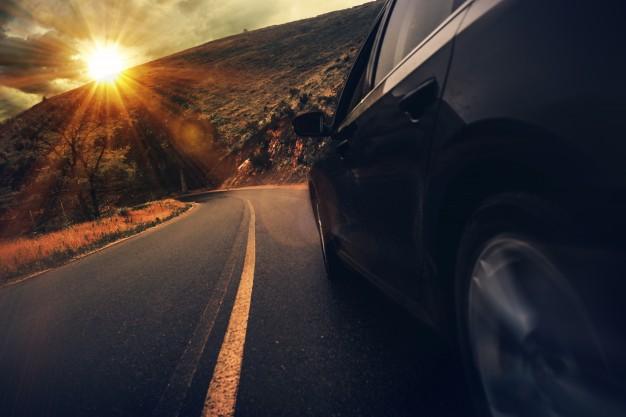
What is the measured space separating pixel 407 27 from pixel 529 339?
61.1 inches

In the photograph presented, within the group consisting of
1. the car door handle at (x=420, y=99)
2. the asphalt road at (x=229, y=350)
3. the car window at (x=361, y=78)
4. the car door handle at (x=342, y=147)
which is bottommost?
the asphalt road at (x=229, y=350)

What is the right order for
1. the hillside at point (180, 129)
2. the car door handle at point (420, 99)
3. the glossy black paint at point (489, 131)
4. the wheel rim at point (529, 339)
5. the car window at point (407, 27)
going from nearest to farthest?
the glossy black paint at point (489, 131) < the wheel rim at point (529, 339) < the car door handle at point (420, 99) < the car window at point (407, 27) < the hillside at point (180, 129)

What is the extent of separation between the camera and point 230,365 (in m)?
2.23

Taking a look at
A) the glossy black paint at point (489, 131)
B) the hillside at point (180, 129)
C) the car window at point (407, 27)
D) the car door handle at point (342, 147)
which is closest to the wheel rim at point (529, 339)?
the glossy black paint at point (489, 131)

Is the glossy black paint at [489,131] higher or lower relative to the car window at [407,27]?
lower

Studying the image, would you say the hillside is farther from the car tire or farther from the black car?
the car tire

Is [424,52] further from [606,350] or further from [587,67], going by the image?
[606,350]

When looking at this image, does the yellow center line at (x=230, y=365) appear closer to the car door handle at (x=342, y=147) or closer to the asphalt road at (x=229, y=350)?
the asphalt road at (x=229, y=350)

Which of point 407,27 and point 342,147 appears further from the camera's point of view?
point 342,147

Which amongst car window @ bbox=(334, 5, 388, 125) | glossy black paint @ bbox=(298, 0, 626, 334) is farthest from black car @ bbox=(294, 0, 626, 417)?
car window @ bbox=(334, 5, 388, 125)

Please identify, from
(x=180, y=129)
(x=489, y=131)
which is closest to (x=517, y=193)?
(x=489, y=131)

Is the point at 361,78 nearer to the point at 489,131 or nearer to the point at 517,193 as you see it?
the point at 489,131

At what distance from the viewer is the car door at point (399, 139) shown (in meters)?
1.38

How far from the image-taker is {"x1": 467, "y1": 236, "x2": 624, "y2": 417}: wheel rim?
86 cm
